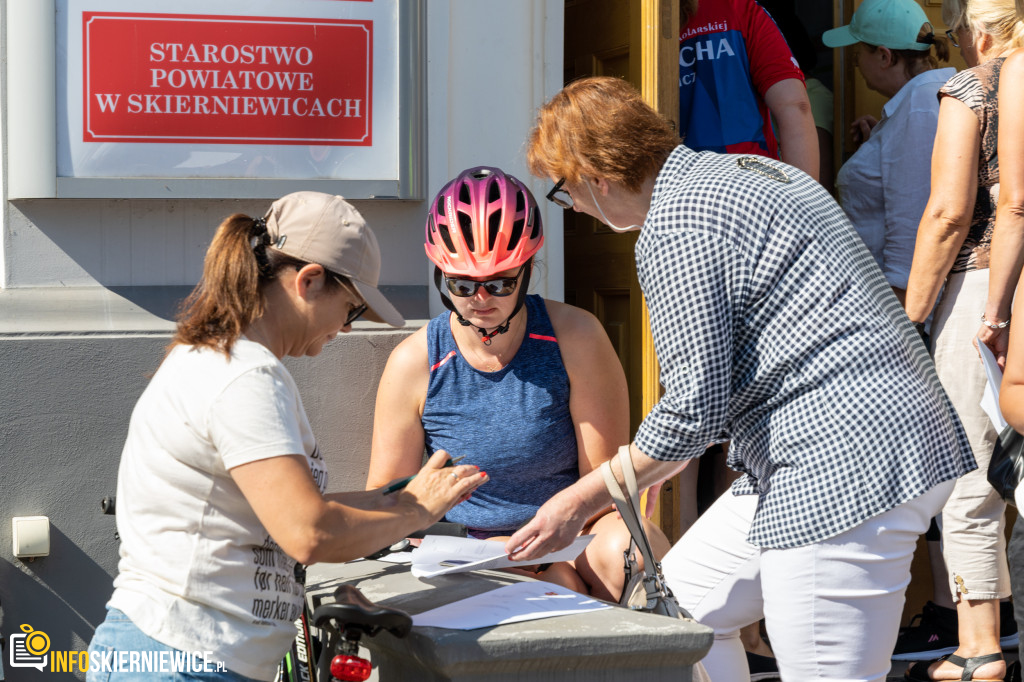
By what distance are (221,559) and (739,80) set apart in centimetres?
307

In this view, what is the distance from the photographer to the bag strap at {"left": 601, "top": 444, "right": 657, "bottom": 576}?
246 centimetres

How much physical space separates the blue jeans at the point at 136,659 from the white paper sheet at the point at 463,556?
54 cm

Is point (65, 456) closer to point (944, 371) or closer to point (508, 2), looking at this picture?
point (508, 2)

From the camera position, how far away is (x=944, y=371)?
12.3 feet

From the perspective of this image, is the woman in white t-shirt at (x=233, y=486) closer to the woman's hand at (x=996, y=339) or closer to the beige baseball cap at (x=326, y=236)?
the beige baseball cap at (x=326, y=236)

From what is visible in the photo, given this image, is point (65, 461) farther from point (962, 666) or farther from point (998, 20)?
point (998, 20)

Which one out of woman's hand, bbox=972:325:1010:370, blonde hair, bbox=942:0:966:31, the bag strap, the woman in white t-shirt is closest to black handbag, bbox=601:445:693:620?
the bag strap

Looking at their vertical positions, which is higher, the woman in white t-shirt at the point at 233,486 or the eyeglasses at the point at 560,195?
the eyeglasses at the point at 560,195

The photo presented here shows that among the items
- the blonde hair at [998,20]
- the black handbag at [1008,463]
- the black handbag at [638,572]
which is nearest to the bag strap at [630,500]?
the black handbag at [638,572]

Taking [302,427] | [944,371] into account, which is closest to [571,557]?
[302,427]

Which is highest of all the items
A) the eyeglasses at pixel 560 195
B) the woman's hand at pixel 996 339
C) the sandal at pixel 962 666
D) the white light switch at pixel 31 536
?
the eyeglasses at pixel 560 195

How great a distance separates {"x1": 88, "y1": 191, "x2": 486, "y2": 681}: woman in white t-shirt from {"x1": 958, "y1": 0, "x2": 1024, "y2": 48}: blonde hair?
2350 millimetres

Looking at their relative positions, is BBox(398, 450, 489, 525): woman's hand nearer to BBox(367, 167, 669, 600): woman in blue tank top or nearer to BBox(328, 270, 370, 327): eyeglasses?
BBox(328, 270, 370, 327): eyeglasses

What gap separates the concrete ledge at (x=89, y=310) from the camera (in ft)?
11.8
